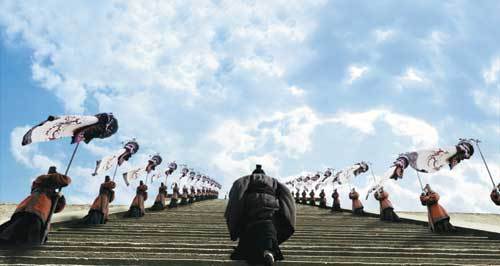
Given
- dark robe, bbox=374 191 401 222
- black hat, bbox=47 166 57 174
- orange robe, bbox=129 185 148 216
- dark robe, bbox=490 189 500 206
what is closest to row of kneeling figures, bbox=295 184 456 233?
dark robe, bbox=374 191 401 222

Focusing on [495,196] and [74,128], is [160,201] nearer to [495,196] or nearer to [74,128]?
[74,128]

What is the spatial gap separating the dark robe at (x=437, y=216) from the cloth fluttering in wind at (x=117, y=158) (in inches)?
317

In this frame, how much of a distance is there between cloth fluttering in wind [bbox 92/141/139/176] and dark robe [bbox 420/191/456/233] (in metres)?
8.04

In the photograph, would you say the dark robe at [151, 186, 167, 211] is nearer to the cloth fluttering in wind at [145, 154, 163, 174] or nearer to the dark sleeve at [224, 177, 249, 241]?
the cloth fluttering in wind at [145, 154, 163, 174]

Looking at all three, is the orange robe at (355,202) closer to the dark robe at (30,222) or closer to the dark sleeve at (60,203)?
the dark sleeve at (60,203)

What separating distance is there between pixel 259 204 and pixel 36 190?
332cm

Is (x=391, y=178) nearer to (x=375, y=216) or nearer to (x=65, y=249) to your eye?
(x=375, y=216)

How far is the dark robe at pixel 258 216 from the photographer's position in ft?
11.6

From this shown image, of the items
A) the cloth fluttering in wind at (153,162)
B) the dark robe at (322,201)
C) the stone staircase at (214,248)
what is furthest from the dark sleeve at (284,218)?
the dark robe at (322,201)

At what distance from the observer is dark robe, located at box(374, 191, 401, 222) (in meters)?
9.74

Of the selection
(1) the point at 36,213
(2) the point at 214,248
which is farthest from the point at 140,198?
(2) the point at 214,248

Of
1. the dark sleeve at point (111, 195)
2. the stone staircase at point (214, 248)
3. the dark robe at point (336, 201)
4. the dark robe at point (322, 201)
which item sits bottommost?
the stone staircase at point (214, 248)

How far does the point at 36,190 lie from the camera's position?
5098 millimetres

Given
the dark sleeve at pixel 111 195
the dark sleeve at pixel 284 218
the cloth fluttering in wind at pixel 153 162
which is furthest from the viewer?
the cloth fluttering in wind at pixel 153 162
